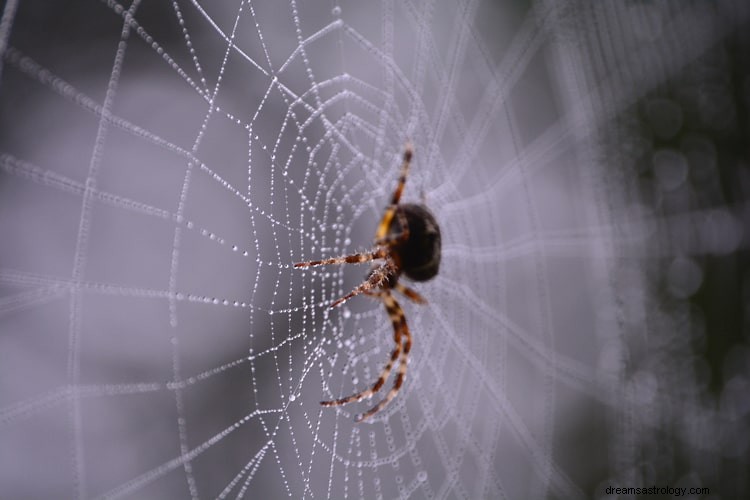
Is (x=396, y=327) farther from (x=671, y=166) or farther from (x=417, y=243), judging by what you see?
(x=671, y=166)

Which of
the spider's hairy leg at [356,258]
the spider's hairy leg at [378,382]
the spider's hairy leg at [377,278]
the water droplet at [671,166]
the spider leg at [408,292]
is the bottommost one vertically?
the spider's hairy leg at [378,382]

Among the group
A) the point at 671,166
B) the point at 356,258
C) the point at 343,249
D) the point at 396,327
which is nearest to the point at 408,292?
the point at 396,327

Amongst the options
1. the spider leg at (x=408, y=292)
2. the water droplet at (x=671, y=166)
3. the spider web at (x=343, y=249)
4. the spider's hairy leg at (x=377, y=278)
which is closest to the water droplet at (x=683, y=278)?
the spider web at (x=343, y=249)

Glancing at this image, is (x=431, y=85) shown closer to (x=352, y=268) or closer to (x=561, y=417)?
(x=352, y=268)

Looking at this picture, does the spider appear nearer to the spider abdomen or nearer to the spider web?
the spider abdomen

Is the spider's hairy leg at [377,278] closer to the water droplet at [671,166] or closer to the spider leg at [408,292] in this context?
the spider leg at [408,292]

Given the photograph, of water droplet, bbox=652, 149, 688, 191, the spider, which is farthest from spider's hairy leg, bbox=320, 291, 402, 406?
water droplet, bbox=652, 149, 688, 191
